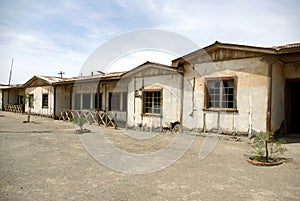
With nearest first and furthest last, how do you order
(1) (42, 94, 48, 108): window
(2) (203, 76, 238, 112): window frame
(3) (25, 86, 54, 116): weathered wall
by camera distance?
(2) (203, 76, 238, 112): window frame → (3) (25, 86, 54, 116): weathered wall → (1) (42, 94, 48, 108): window

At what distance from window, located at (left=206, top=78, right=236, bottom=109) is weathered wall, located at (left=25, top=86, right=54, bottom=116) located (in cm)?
1448

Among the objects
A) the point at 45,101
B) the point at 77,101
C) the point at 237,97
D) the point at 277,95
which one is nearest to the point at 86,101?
the point at 77,101

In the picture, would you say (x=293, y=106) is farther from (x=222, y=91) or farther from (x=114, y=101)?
(x=114, y=101)

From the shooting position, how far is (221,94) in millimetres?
9695

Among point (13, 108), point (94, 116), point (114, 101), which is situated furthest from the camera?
point (13, 108)

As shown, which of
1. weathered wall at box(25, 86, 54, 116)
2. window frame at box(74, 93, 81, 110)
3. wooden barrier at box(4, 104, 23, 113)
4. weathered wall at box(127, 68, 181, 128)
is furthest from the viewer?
wooden barrier at box(4, 104, 23, 113)

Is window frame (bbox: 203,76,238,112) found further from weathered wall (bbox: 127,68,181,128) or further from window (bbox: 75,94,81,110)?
window (bbox: 75,94,81,110)

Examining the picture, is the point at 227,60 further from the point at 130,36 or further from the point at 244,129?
the point at 130,36

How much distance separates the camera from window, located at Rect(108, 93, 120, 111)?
15757 millimetres

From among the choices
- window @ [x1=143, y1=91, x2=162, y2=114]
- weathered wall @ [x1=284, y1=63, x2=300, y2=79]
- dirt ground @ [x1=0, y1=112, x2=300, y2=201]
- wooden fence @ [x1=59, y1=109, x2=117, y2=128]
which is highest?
weathered wall @ [x1=284, y1=63, x2=300, y2=79]

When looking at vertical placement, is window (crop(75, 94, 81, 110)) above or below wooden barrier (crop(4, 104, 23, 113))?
above

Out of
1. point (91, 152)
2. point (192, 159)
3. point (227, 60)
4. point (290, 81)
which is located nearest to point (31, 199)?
point (91, 152)

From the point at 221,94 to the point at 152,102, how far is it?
3.73 metres

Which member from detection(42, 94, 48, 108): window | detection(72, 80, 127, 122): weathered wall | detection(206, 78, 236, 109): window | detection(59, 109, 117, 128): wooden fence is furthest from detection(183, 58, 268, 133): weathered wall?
detection(42, 94, 48, 108): window
